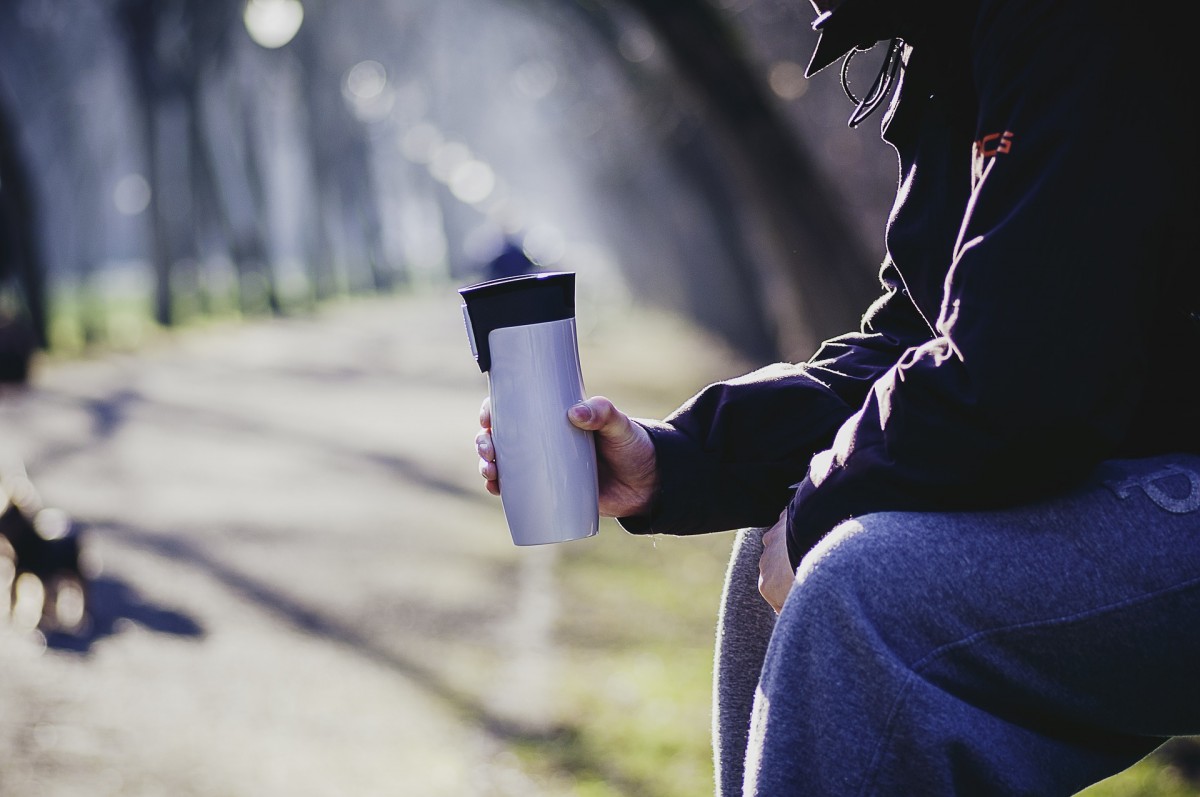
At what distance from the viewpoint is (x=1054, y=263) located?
1.50m

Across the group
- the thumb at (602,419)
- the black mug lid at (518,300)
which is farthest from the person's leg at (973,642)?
the black mug lid at (518,300)

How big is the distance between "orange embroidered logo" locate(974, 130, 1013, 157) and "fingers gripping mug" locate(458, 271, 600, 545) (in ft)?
2.19

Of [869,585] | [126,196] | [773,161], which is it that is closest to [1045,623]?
[869,585]

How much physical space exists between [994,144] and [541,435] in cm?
83

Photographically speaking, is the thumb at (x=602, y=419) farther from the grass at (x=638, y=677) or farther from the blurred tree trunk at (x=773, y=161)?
the blurred tree trunk at (x=773, y=161)

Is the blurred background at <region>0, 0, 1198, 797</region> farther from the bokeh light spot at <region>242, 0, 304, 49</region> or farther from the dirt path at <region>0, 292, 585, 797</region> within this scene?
the bokeh light spot at <region>242, 0, 304, 49</region>

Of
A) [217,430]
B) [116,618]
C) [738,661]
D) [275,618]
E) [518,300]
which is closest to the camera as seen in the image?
[518,300]

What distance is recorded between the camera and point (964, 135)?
1.80 m

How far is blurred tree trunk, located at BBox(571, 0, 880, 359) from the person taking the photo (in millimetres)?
7996

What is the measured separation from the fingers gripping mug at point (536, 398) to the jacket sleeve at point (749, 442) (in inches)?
6.3

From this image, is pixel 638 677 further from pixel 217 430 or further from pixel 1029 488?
pixel 217 430

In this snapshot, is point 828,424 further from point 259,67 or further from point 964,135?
point 259,67

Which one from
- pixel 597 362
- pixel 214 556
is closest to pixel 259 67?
pixel 597 362

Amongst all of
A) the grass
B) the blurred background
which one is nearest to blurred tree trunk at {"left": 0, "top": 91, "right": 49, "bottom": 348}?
the blurred background
